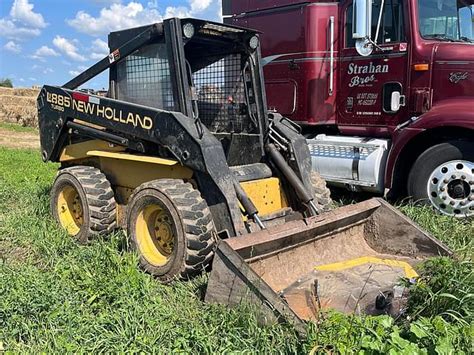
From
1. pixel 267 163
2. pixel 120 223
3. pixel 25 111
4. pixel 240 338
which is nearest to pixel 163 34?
pixel 267 163

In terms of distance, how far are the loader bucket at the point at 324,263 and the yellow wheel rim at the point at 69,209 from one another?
251 cm

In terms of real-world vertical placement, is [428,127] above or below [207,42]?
below

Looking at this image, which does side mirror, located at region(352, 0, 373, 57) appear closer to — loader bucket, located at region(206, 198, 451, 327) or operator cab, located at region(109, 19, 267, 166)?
operator cab, located at region(109, 19, 267, 166)

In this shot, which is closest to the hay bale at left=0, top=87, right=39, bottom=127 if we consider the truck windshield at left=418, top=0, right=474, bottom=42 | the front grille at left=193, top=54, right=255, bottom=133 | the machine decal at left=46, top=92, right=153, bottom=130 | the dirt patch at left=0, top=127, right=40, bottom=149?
the dirt patch at left=0, top=127, right=40, bottom=149

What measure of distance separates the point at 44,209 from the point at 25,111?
74.0ft

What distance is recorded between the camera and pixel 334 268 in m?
4.15

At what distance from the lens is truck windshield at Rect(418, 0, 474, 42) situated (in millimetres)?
6332

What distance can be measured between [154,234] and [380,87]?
3.76 meters

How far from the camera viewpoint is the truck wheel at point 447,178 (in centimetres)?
559

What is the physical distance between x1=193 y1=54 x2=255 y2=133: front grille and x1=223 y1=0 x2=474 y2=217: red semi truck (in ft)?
5.75

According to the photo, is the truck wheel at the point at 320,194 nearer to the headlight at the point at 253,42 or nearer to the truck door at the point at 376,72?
the headlight at the point at 253,42

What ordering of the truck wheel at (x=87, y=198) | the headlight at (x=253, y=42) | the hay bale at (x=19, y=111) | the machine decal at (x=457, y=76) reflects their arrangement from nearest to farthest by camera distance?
1. the truck wheel at (x=87, y=198)
2. the headlight at (x=253, y=42)
3. the machine decal at (x=457, y=76)
4. the hay bale at (x=19, y=111)

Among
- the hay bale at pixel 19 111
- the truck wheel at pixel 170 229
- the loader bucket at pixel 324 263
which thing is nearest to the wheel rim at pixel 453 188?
the loader bucket at pixel 324 263

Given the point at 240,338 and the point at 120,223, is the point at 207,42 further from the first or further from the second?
the point at 240,338
